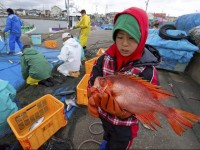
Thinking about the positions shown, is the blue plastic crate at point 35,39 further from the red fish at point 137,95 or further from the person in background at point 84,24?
the red fish at point 137,95

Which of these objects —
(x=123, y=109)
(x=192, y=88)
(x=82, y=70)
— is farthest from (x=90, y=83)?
(x=192, y=88)

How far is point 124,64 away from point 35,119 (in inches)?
87.8

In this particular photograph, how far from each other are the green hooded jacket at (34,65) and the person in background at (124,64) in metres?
2.83

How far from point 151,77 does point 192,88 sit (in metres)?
4.12

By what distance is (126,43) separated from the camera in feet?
4.45

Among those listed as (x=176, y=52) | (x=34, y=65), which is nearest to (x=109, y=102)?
(x=34, y=65)

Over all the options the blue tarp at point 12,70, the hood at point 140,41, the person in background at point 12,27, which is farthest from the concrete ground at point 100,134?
the person in background at point 12,27

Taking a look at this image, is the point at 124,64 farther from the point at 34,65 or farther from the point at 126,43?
the point at 34,65

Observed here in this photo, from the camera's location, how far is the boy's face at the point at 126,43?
1362 mm

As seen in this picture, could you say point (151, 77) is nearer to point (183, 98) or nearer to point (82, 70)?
point (183, 98)

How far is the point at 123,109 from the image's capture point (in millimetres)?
1336

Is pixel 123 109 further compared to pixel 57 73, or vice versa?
pixel 57 73

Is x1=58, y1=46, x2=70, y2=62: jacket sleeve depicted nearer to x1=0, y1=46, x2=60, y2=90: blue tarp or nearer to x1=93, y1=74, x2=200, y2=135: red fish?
x1=0, y1=46, x2=60, y2=90: blue tarp

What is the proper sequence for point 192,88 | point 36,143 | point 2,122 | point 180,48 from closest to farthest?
point 36,143, point 2,122, point 192,88, point 180,48
